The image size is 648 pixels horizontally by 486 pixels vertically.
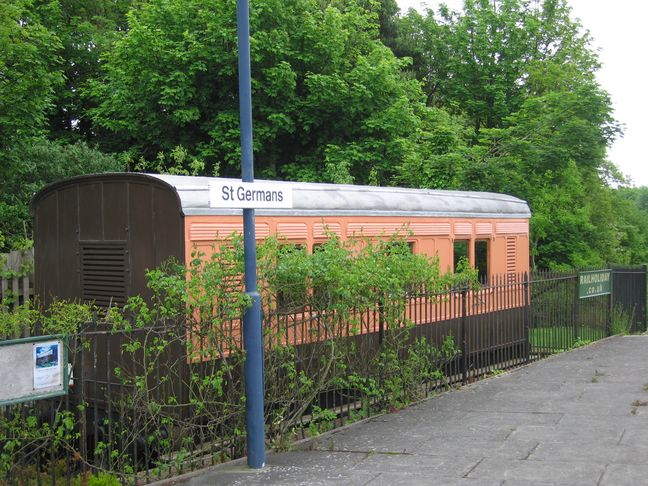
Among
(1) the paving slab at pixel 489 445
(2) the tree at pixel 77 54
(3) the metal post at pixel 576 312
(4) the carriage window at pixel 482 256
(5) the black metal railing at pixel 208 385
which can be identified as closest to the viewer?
(5) the black metal railing at pixel 208 385

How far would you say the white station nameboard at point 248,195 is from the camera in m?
6.88

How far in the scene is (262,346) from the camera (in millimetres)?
7762

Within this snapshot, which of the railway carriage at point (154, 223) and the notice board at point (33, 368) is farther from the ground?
the railway carriage at point (154, 223)

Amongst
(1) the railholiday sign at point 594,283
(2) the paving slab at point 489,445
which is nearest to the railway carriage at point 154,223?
(2) the paving slab at point 489,445

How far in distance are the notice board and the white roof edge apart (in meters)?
2.16

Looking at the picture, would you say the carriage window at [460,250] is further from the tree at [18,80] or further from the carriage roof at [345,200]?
the tree at [18,80]

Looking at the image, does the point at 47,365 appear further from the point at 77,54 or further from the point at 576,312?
the point at 77,54

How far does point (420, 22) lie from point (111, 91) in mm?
18086

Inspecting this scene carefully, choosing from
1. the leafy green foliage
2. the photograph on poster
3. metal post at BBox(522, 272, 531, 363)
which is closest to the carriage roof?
metal post at BBox(522, 272, 531, 363)

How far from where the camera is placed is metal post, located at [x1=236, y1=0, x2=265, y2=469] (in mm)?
7219

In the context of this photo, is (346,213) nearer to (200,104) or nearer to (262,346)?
(262,346)

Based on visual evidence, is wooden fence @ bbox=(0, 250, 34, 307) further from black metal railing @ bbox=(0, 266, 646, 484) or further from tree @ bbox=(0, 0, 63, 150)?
tree @ bbox=(0, 0, 63, 150)

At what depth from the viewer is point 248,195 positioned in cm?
719

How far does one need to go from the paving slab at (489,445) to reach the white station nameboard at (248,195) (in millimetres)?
2426
